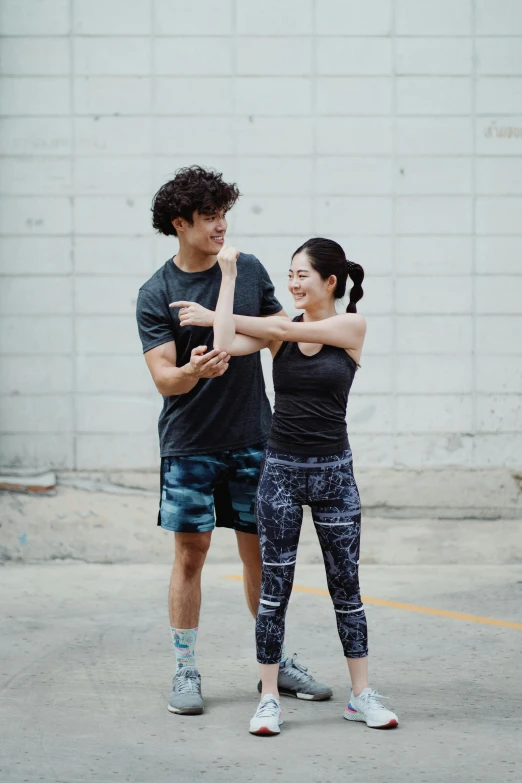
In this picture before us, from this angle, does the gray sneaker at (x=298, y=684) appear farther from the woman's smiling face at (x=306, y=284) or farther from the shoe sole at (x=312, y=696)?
the woman's smiling face at (x=306, y=284)

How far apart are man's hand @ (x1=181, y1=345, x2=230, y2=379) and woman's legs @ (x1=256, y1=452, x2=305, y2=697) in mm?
375

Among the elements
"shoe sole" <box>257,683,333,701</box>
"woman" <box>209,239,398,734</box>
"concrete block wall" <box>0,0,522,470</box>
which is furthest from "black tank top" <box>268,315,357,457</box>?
"concrete block wall" <box>0,0,522,470</box>

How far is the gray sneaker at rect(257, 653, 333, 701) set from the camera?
409 centimetres

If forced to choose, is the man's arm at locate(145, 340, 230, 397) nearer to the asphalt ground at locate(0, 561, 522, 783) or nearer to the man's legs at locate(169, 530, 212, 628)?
the man's legs at locate(169, 530, 212, 628)

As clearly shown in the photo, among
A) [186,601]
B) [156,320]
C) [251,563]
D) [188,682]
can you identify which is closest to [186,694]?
[188,682]

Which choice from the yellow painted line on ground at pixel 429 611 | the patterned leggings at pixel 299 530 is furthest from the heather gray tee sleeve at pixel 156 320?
the yellow painted line on ground at pixel 429 611

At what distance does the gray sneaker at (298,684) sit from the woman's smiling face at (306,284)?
1388 mm

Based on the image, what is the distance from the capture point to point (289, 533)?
3.80 metres

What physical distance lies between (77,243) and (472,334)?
8.00 feet

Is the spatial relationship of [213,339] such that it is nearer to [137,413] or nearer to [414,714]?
[414,714]

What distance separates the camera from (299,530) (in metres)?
3.82

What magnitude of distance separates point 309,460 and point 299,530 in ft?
0.82

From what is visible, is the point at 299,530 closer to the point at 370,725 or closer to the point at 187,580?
the point at 187,580

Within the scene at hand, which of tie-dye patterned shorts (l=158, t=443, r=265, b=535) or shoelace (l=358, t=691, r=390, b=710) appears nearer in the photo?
shoelace (l=358, t=691, r=390, b=710)
